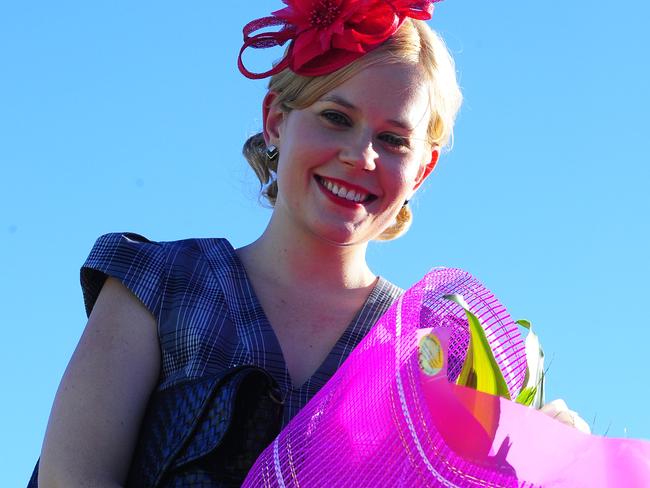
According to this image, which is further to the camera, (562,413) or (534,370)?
(534,370)

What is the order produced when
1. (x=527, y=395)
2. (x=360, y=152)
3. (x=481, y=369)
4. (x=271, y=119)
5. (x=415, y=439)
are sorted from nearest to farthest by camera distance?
1. (x=415, y=439)
2. (x=481, y=369)
3. (x=527, y=395)
4. (x=360, y=152)
5. (x=271, y=119)

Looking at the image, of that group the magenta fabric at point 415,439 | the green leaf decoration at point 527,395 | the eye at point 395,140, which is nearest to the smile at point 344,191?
the eye at point 395,140

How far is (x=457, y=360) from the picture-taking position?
2451 millimetres

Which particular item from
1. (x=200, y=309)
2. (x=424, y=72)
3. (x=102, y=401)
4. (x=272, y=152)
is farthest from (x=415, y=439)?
(x=272, y=152)

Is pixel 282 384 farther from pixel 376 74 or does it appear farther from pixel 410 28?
pixel 410 28

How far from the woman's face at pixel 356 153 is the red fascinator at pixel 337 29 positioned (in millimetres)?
94

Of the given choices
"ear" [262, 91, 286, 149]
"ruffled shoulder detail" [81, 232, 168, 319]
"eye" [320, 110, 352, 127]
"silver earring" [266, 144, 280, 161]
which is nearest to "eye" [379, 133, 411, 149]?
"eye" [320, 110, 352, 127]

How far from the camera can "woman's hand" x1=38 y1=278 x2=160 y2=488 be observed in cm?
275

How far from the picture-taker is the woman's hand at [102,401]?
275 centimetres

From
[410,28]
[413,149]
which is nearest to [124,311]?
A: [413,149]

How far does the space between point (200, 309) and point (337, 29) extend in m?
0.87

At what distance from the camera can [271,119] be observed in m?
3.52

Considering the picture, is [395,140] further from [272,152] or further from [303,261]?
[272,152]

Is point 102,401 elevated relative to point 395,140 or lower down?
lower down
